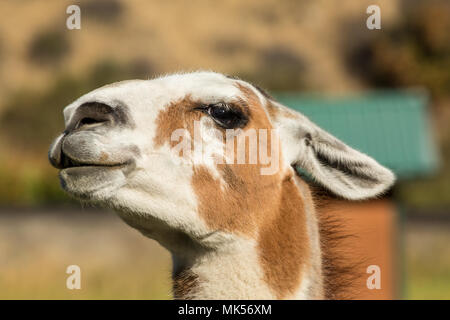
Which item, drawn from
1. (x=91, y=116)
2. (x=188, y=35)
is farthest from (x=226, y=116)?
(x=188, y=35)

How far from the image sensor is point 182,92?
182 inches

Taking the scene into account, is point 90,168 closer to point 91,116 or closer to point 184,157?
point 91,116

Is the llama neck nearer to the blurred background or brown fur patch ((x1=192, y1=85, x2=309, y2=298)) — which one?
brown fur patch ((x1=192, y1=85, x2=309, y2=298))

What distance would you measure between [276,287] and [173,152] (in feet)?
3.48

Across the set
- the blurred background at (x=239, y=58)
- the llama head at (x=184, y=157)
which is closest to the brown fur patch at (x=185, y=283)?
the llama head at (x=184, y=157)

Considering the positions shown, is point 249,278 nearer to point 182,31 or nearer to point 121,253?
point 121,253

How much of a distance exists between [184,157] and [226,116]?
409 millimetres

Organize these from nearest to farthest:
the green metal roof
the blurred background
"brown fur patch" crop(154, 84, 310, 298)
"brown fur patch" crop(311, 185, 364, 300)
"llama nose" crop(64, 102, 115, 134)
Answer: "llama nose" crop(64, 102, 115, 134), "brown fur patch" crop(154, 84, 310, 298), "brown fur patch" crop(311, 185, 364, 300), the green metal roof, the blurred background

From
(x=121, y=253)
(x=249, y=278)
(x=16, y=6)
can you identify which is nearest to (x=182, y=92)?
(x=249, y=278)

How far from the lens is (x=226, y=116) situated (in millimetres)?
4648

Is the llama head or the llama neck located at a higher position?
the llama head

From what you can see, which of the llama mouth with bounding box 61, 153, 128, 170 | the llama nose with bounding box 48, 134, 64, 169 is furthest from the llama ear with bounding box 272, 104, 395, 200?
the llama nose with bounding box 48, 134, 64, 169

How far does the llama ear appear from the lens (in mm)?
4992

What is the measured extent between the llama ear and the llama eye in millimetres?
422
